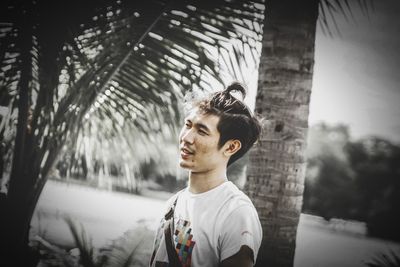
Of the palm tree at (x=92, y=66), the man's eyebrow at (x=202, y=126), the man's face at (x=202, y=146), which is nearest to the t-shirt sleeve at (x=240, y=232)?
the man's face at (x=202, y=146)

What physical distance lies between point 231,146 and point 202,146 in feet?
0.45

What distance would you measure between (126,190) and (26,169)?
0.61 meters

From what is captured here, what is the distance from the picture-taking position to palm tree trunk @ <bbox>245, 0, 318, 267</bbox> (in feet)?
5.18

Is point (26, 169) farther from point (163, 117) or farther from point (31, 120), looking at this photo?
point (163, 117)

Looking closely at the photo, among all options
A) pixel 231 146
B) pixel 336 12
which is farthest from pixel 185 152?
pixel 336 12

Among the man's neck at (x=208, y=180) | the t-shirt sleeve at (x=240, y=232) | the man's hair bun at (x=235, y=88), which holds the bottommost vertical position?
the t-shirt sleeve at (x=240, y=232)

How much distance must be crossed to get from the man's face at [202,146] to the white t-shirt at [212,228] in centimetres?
13

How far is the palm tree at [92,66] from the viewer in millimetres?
1997

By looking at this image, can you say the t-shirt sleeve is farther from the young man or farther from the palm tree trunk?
the palm tree trunk

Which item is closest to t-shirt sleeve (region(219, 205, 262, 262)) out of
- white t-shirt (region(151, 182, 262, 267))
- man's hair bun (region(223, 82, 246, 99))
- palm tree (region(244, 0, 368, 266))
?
white t-shirt (region(151, 182, 262, 267))

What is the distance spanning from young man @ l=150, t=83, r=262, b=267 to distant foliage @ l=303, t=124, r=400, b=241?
0.44 m

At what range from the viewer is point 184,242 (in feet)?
5.21

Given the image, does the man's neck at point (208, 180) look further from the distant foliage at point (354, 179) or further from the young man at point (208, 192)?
the distant foliage at point (354, 179)

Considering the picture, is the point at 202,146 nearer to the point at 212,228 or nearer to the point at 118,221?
the point at 212,228
